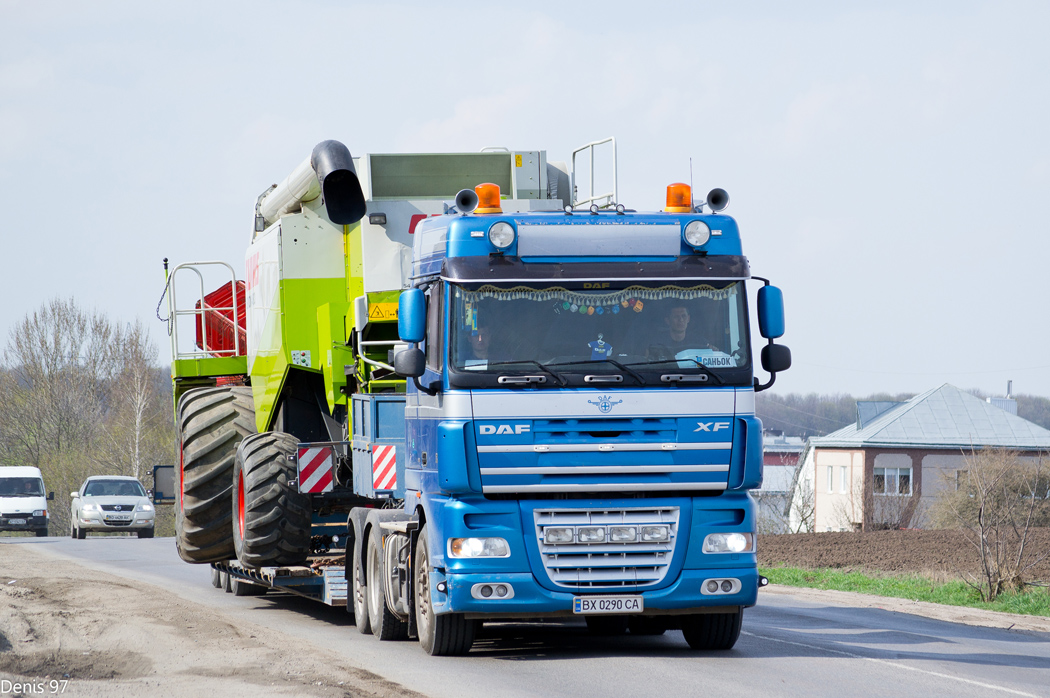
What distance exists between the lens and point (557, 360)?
9805mm

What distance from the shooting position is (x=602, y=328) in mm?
9938

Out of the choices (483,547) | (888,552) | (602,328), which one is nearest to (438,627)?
(483,547)

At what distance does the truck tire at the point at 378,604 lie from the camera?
1148 cm

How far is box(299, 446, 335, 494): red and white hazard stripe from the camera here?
13.2 meters

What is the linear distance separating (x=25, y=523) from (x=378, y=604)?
2763 cm

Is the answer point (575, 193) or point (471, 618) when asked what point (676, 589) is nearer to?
point (471, 618)

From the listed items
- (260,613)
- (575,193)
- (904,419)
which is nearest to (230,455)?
(260,613)

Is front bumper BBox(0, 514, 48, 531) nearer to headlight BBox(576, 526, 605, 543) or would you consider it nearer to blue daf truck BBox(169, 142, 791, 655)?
blue daf truck BBox(169, 142, 791, 655)

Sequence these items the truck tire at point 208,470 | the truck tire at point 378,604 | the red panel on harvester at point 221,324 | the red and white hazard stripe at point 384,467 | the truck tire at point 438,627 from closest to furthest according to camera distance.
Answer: the truck tire at point 438,627, the truck tire at point 378,604, the red and white hazard stripe at point 384,467, the truck tire at point 208,470, the red panel on harvester at point 221,324

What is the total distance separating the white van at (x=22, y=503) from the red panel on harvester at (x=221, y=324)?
20570mm

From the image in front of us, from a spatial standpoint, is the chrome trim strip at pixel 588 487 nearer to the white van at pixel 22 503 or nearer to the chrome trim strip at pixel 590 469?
the chrome trim strip at pixel 590 469

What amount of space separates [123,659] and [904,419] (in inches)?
2649

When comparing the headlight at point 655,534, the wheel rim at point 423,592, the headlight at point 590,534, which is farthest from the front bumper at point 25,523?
the headlight at point 655,534

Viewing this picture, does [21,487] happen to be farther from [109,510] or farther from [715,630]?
[715,630]
